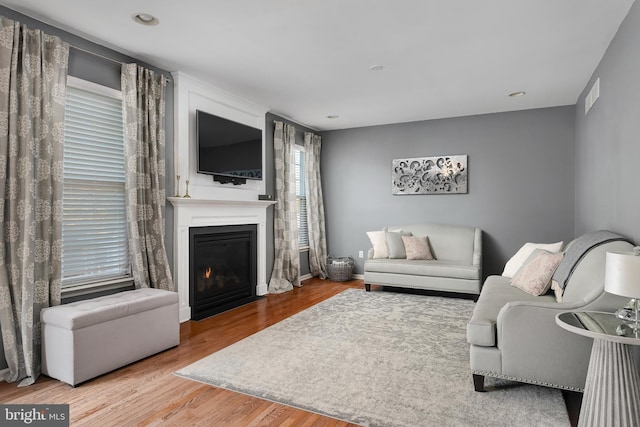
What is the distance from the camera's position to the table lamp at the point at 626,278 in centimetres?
172

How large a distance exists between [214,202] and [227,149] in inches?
26.6

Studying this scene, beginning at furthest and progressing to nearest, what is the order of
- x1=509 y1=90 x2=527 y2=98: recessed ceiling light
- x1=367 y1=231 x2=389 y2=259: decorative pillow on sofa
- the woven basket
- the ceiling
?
the woven basket → x1=367 y1=231 x2=389 y2=259: decorative pillow on sofa → x1=509 y1=90 x2=527 y2=98: recessed ceiling light → the ceiling

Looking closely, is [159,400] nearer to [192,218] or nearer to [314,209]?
[192,218]

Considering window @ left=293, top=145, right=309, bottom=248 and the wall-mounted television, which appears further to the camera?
window @ left=293, top=145, right=309, bottom=248

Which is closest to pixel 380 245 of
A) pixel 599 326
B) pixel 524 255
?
pixel 524 255

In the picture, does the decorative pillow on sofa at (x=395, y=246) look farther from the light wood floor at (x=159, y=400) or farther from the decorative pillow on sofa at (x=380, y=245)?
the light wood floor at (x=159, y=400)

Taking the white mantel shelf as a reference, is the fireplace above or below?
below

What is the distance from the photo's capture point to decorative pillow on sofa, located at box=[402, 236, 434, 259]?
5.55m

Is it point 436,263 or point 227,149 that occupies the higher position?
point 227,149

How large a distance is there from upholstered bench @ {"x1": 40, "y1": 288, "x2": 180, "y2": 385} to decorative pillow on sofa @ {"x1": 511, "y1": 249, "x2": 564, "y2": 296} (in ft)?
10.2

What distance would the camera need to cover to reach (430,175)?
19.9ft

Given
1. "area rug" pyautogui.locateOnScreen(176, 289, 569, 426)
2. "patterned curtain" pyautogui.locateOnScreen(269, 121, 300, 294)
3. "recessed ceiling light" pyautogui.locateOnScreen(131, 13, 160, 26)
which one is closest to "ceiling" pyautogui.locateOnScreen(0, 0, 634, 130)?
"recessed ceiling light" pyautogui.locateOnScreen(131, 13, 160, 26)

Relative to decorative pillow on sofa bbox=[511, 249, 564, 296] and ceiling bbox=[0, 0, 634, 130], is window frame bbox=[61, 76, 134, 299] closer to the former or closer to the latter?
ceiling bbox=[0, 0, 634, 130]

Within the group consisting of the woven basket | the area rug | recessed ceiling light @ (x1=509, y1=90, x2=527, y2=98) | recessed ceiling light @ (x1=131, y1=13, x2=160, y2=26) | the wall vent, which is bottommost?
the area rug
